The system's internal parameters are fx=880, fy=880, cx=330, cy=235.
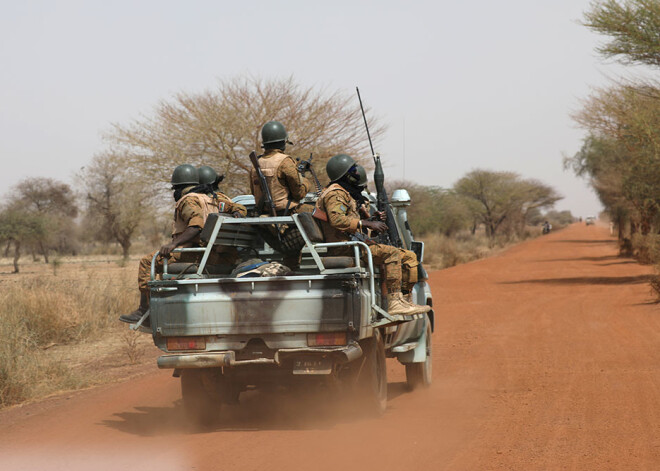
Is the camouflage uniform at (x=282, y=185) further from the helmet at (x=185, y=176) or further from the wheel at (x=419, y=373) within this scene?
the wheel at (x=419, y=373)

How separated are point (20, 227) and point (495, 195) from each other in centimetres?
4489

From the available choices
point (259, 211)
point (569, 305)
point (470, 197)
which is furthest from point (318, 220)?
point (470, 197)

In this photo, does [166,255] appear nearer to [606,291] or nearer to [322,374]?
[322,374]

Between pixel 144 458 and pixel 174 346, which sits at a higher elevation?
pixel 174 346

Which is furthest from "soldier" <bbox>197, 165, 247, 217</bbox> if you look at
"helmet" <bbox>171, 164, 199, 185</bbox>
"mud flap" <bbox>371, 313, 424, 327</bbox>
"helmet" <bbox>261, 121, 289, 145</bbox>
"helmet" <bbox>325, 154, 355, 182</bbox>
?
"mud flap" <bbox>371, 313, 424, 327</bbox>

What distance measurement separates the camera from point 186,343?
7.09 m

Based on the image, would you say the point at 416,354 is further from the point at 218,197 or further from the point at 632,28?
the point at 632,28

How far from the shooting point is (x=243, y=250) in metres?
8.39

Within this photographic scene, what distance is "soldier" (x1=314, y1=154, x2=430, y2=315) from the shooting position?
759 cm

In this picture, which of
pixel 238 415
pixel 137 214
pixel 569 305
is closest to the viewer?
pixel 238 415

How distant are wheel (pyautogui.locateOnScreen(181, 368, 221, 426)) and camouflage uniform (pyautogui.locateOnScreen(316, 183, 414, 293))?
1.55m

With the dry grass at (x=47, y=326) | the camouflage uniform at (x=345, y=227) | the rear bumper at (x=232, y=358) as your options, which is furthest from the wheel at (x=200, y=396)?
the dry grass at (x=47, y=326)

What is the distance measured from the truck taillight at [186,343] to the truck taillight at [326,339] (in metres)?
→ 0.88

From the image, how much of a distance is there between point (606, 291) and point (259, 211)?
1449cm
